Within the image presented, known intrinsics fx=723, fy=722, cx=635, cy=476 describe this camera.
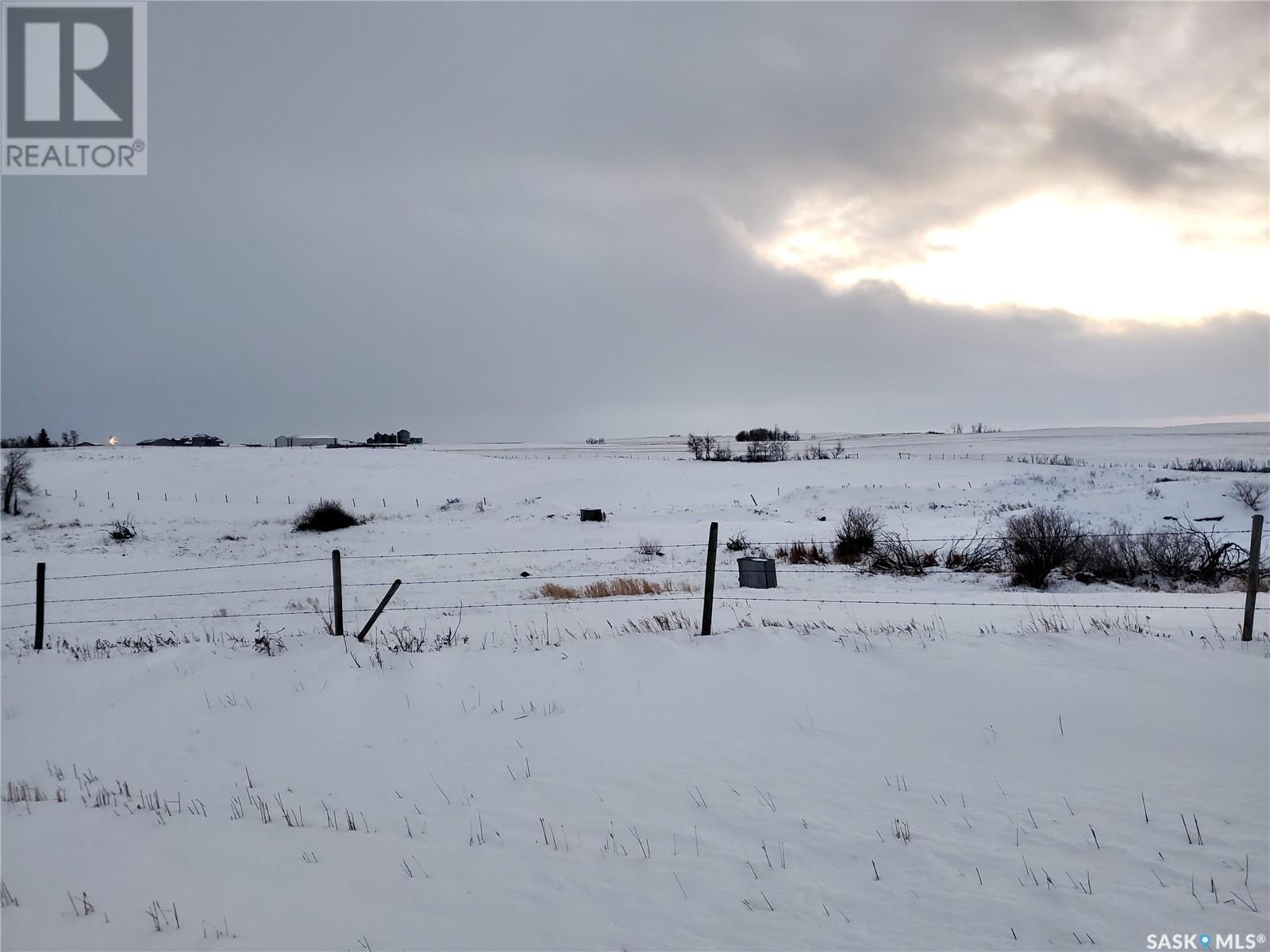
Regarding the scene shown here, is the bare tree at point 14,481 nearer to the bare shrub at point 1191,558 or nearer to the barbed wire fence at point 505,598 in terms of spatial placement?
the barbed wire fence at point 505,598

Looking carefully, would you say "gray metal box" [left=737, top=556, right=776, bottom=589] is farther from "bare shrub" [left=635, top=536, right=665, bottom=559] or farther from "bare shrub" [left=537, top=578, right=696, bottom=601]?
"bare shrub" [left=635, top=536, right=665, bottom=559]

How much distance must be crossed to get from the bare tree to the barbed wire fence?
66.9 ft

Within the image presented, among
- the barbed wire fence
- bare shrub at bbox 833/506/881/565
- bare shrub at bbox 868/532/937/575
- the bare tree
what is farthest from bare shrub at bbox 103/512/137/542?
bare shrub at bbox 868/532/937/575

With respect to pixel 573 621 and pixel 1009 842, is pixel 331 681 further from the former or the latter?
pixel 1009 842

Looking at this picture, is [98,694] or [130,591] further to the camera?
[130,591]

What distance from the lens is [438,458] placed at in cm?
6006

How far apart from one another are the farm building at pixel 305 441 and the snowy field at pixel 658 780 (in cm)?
9310

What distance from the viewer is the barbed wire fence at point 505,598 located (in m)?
10.4

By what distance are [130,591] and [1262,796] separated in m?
25.1

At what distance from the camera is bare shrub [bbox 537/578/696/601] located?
1605 cm

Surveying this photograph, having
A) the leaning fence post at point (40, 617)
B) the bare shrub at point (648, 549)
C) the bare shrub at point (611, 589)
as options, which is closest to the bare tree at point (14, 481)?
the leaning fence post at point (40, 617)

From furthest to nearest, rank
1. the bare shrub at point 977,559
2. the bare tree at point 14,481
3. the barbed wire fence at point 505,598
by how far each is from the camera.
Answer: the bare tree at point 14,481 → the bare shrub at point 977,559 → the barbed wire fence at point 505,598

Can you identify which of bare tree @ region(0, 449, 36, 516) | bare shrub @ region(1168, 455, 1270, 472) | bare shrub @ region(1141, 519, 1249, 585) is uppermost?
bare shrub @ region(1168, 455, 1270, 472)

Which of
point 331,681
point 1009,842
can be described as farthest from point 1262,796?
point 331,681
